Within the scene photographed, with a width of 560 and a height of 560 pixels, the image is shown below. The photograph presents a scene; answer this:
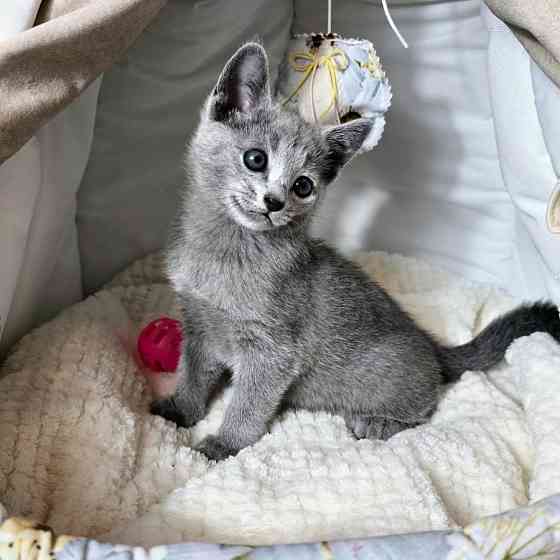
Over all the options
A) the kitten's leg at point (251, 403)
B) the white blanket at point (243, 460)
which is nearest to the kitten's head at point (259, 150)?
the kitten's leg at point (251, 403)

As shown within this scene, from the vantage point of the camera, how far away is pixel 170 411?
1.48 metres

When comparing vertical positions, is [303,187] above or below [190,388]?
above

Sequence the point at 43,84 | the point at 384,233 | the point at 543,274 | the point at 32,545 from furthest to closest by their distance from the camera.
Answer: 1. the point at 384,233
2. the point at 543,274
3. the point at 43,84
4. the point at 32,545

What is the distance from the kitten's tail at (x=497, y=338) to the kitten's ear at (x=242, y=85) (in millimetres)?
690

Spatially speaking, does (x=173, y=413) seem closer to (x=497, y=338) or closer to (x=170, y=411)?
→ (x=170, y=411)

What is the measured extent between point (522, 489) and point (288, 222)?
0.63 meters

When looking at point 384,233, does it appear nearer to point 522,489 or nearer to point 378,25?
point 378,25

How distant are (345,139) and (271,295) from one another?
32 cm

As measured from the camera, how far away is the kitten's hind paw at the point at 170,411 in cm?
148

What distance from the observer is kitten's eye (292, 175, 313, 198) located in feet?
4.21

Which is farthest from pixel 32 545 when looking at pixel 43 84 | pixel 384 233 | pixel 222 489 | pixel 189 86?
pixel 384 233

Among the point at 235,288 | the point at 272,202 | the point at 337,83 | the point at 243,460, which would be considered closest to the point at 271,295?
the point at 235,288

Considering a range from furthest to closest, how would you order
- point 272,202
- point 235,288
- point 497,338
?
point 497,338 → point 235,288 → point 272,202

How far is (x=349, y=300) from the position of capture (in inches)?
55.4
